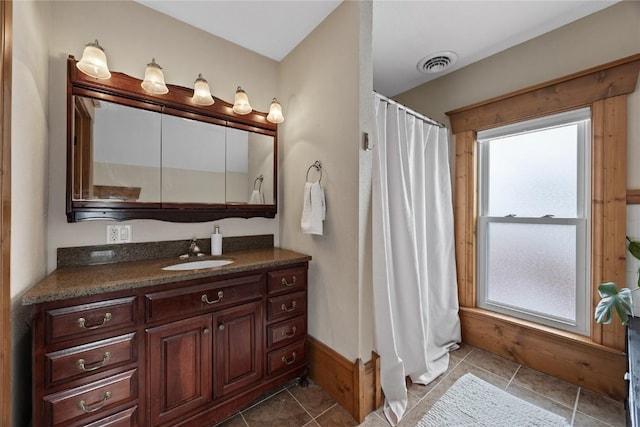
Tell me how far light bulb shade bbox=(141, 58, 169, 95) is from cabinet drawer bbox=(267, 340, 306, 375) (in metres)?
1.72

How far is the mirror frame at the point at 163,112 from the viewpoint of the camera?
1.31 meters

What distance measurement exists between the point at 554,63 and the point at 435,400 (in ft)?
8.02

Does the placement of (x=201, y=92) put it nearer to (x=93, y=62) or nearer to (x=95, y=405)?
(x=93, y=62)

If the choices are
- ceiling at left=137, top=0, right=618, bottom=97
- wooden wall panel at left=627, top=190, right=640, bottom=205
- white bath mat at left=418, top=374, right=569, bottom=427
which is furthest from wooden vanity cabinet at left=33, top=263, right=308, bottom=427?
wooden wall panel at left=627, top=190, right=640, bottom=205

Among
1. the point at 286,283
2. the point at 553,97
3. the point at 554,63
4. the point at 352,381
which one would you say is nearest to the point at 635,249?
the point at 553,97

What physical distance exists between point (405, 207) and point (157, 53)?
194 centimetres

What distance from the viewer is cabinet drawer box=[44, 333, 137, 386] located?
3.06 ft

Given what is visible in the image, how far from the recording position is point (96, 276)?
1.14 metres

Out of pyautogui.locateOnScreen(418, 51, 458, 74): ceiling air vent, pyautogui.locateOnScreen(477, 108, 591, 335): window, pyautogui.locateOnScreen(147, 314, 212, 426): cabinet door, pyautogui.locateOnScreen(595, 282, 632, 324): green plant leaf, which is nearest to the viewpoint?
pyautogui.locateOnScreen(147, 314, 212, 426): cabinet door

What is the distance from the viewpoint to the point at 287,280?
5.18 ft

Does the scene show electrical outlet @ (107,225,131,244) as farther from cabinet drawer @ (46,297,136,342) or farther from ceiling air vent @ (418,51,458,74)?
ceiling air vent @ (418,51,458,74)

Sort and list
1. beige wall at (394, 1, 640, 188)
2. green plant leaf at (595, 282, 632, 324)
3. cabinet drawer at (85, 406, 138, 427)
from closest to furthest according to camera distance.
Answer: cabinet drawer at (85, 406, 138, 427)
green plant leaf at (595, 282, 632, 324)
beige wall at (394, 1, 640, 188)

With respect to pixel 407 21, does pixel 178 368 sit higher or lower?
lower

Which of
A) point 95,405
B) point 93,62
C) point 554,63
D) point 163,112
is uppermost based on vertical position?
point 554,63
